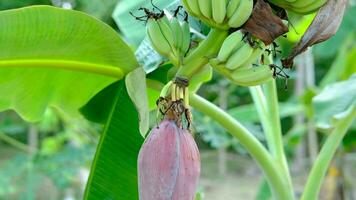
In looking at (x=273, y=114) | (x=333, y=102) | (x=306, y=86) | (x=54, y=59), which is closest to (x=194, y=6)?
(x=54, y=59)

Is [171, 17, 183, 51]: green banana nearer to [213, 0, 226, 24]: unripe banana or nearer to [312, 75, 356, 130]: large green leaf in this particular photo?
[213, 0, 226, 24]: unripe banana

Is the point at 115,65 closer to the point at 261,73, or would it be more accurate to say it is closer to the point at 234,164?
the point at 261,73

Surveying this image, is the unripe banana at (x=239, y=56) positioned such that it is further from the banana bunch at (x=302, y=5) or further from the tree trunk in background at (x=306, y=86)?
the tree trunk in background at (x=306, y=86)

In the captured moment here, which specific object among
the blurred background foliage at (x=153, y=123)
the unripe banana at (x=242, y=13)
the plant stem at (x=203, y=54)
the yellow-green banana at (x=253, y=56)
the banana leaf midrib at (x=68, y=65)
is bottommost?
the blurred background foliage at (x=153, y=123)

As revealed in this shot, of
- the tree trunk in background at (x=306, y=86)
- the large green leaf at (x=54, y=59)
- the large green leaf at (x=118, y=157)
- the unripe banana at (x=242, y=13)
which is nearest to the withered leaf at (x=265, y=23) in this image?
the unripe banana at (x=242, y=13)

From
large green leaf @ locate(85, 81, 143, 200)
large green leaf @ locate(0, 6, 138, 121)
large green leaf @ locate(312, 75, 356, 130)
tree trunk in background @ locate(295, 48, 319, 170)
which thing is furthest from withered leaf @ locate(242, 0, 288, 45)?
tree trunk in background @ locate(295, 48, 319, 170)
